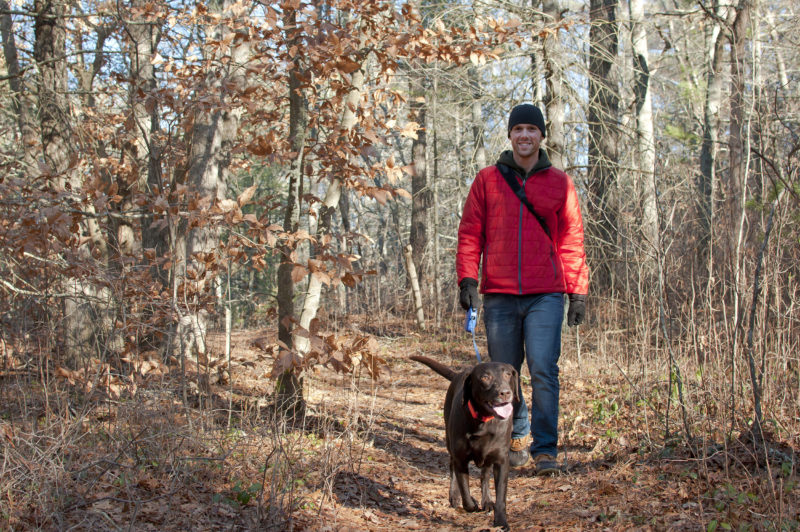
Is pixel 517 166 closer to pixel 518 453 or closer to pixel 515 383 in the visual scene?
pixel 515 383

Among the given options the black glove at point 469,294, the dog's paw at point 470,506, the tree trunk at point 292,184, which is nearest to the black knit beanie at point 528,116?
the black glove at point 469,294

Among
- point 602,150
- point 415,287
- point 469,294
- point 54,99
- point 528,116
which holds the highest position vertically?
point 54,99

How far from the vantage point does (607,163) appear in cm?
981

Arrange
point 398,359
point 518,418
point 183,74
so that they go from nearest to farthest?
point 518,418 < point 183,74 < point 398,359

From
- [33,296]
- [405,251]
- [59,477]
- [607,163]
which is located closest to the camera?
[59,477]

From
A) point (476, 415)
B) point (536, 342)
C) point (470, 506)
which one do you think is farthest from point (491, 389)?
point (536, 342)

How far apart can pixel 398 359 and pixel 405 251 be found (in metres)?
3.38

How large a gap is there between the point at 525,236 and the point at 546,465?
5.31 feet

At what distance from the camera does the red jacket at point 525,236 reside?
468cm

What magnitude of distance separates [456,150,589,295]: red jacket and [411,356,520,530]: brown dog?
0.85 m

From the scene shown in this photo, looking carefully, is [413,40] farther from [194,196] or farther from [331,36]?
[194,196]

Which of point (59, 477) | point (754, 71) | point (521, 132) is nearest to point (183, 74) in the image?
point (521, 132)

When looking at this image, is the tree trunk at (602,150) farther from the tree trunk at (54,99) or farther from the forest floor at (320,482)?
the tree trunk at (54,99)

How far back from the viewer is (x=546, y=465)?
15.4ft
